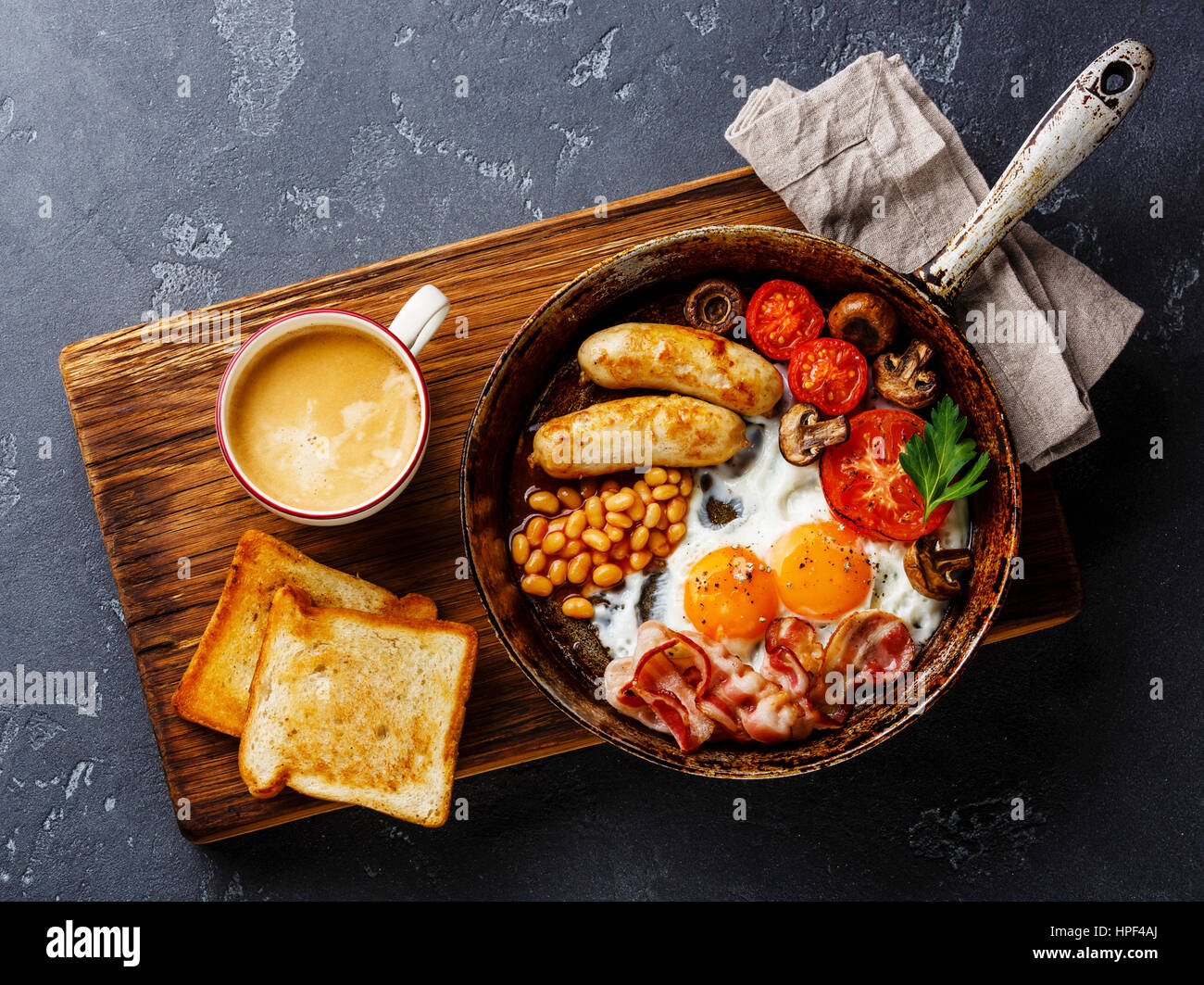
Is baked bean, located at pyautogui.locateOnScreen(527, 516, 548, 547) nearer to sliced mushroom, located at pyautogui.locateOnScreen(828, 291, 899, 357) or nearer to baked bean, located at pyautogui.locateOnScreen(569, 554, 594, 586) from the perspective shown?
baked bean, located at pyautogui.locateOnScreen(569, 554, 594, 586)

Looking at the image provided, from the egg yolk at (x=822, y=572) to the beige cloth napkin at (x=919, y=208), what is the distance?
0.54 meters

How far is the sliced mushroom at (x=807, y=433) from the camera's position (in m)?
2.21

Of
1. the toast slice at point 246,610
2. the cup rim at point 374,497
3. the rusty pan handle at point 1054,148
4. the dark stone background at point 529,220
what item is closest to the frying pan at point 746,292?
the rusty pan handle at point 1054,148

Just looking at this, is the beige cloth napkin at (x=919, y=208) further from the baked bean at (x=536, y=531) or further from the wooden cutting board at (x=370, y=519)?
the baked bean at (x=536, y=531)

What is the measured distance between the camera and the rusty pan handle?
2055 millimetres

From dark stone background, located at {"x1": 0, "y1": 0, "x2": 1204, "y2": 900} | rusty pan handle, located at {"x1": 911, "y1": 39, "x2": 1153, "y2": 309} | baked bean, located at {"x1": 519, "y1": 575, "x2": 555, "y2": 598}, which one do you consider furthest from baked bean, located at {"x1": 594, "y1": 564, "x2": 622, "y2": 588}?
rusty pan handle, located at {"x1": 911, "y1": 39, "x2": 1153, "y2": 309}

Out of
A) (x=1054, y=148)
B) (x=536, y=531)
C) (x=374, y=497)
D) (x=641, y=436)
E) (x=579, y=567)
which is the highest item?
(x=1054, y=148)

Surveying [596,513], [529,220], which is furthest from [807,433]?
[529,220]

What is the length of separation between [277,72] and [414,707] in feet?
6.86

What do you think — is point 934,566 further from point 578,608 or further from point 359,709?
point 359,709

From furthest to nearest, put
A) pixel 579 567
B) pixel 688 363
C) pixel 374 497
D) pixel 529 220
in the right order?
pixel 529 220 < pixel 579 567 < pixel 688 363 < pixel 374 497

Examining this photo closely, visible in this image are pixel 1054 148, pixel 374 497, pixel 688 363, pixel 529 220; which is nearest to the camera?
pixel 1054 148

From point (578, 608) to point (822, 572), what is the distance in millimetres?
661

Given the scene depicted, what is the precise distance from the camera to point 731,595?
2342mm
